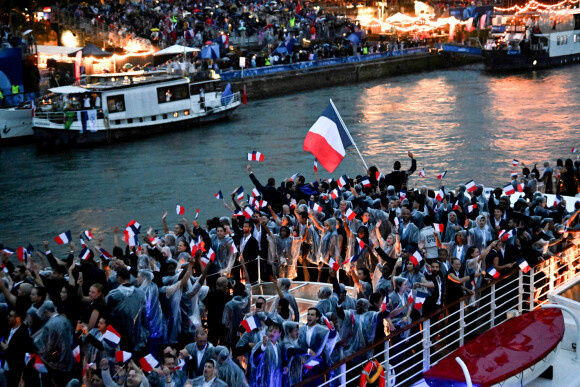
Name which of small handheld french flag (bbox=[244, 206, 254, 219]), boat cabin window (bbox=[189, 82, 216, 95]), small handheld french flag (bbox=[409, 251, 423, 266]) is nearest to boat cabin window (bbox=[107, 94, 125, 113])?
boat cabin window (bbox=[189, 82, 216, 95])

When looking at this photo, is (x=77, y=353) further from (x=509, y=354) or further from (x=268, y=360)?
(x=509, y=354)

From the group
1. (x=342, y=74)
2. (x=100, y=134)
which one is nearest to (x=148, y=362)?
(x=100, y=134)

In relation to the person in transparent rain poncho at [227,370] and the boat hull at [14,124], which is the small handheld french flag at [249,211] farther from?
the boat hull at [14,124]

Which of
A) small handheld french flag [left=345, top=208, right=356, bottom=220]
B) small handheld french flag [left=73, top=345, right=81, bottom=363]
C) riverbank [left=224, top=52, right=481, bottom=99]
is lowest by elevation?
riverbank [left=224, top=52, right=481, bottom=99]

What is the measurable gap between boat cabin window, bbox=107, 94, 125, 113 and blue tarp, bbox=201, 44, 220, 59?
21.7ft

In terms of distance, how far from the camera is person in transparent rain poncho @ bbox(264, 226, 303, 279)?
10398 mm

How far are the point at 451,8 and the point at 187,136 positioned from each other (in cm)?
3608

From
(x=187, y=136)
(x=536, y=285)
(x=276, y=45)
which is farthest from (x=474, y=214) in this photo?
(x=276, y=45)

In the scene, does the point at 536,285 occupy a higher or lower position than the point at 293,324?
lower

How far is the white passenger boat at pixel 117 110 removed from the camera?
2762 cm

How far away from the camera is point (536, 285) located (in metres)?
9.38

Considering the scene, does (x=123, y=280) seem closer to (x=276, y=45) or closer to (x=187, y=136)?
(x=187, y=136)

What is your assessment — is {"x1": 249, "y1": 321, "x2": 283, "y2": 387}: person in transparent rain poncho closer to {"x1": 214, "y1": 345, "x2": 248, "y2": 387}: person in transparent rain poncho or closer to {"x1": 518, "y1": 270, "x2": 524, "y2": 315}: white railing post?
{"x1": 214, "y1": 345, "x2": 248, "y2": 387}: person in transparent rain poncho

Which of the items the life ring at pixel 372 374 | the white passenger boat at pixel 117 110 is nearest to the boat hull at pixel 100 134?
the white passenger boat at pixel 117 110
